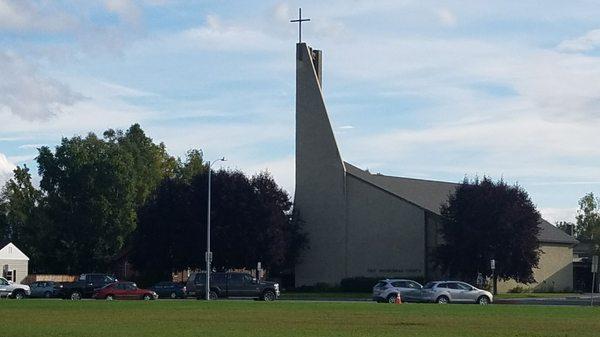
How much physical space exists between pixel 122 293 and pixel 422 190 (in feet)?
129

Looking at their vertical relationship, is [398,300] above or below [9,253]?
below

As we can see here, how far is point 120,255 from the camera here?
10306cm

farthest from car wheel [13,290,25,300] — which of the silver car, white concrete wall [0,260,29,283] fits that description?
the silver car

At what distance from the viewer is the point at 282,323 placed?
3206cm

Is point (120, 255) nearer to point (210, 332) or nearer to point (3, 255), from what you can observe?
point (3, 255)

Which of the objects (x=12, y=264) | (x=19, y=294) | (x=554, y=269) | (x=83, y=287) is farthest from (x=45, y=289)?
(x=554, y=269)

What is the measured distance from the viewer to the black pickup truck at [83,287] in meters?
66.7

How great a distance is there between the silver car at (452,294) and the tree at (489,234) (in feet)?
67.2

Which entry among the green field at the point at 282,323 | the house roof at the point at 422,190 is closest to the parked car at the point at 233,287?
the green field at the point at 282,323

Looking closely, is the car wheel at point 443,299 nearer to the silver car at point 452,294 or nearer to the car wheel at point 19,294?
the silver car at point 452,294

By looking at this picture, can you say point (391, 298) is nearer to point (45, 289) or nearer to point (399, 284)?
point (399, 284)

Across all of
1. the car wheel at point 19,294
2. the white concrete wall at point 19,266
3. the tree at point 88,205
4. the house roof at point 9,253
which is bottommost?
the car wheel at point 19,294

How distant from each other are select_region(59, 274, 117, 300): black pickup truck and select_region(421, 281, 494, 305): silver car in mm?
22418

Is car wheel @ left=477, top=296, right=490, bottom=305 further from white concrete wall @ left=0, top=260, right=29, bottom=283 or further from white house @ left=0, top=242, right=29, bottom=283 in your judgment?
white concrete wall @ left=0, top=260, right=29, bottom=283
